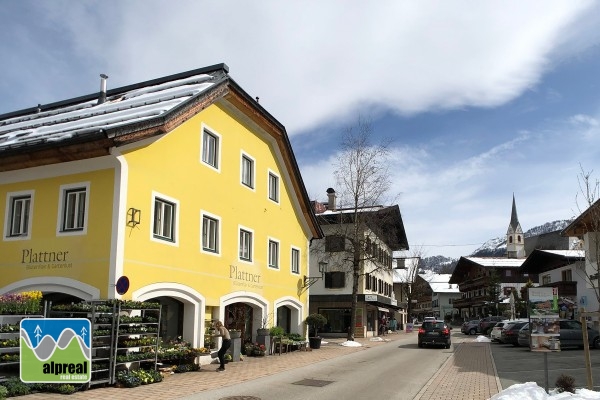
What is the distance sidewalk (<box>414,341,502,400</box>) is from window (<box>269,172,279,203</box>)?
1085 centimetres

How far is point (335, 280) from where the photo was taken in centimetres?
4434

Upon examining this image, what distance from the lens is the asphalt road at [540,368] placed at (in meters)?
14.8

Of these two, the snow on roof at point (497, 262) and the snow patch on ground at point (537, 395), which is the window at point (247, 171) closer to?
the snow patch on ground at point (537, 395)

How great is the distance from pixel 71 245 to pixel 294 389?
7795mm

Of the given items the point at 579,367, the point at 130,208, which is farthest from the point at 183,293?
the point at 579,367

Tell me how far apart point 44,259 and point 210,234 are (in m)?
6.09

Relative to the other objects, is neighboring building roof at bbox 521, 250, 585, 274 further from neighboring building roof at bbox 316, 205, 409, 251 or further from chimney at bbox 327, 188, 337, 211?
chimney at bbox 327, 188, 337, 211

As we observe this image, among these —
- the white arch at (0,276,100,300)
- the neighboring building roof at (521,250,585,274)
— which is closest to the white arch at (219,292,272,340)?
the white arch at (0,276,100,300)

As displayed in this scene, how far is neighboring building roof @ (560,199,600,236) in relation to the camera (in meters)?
20.9

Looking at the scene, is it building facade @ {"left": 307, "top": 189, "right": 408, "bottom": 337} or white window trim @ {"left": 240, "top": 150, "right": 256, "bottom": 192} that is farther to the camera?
building facade @ {"left": 307, "top": 189, "right": 408, "bottom": 337}

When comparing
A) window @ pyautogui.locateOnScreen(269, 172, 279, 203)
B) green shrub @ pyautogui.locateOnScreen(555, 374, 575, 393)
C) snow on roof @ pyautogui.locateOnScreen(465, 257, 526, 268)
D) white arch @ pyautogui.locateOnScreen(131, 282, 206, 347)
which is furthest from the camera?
snow on roof @ pyautogui.locateOnScreen(465, 257, 526, 268)

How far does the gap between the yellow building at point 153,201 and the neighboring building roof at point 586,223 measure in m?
13.7

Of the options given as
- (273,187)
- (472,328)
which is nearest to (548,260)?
(472,328)

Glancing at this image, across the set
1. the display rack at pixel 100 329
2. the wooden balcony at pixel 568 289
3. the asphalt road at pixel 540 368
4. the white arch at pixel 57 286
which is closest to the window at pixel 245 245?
the white arch at pixel 57 286
